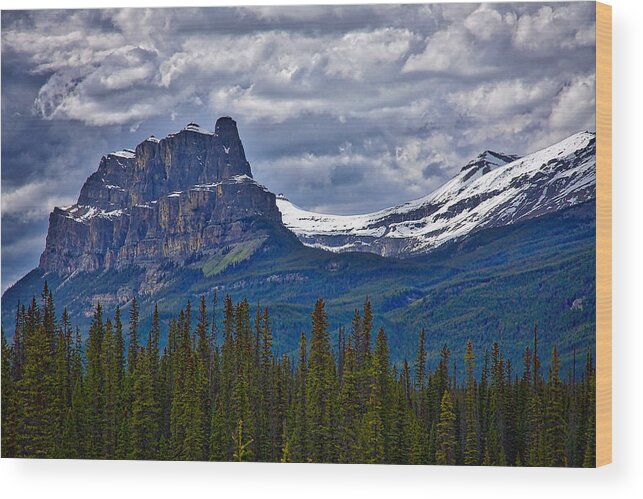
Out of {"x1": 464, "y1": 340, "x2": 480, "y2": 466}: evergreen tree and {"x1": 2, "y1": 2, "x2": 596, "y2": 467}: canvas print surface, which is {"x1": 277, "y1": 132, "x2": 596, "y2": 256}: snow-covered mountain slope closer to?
{"x1": 2, "y1": 2, "x2": 596, "y2": 467}: canvas print surface

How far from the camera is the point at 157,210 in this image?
2120cm

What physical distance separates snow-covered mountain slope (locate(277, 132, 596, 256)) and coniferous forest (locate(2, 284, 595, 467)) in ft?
3.57

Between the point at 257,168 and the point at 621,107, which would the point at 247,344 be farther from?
the point at 621,107

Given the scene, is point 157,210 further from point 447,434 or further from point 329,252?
point 447,434

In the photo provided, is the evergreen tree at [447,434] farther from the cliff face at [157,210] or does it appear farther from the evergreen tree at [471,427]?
the cliff face at [157,210]

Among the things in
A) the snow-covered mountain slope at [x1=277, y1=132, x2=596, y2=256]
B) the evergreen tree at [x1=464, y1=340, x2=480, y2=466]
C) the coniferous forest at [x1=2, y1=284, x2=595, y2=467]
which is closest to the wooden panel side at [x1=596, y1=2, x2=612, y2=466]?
the coniferous forest at [x1=2, y1=284, x2=595, y2=467]

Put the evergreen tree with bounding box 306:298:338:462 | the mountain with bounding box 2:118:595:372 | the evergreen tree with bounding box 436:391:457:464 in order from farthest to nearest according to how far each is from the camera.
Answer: the evergreen tree with bounding box 306:298:338:462, the evergreen tree with bounding box 436:391:457:464, the mountain with bounding box 2:118:595:372

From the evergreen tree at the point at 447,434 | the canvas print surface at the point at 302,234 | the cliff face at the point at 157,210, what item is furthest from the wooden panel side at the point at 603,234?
the cliff face at the point at 157,210

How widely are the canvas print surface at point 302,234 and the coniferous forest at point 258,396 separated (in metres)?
0.03

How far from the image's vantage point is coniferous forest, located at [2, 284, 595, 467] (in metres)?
19.8

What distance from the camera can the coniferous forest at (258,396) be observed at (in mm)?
19750

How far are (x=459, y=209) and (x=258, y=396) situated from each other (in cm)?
414

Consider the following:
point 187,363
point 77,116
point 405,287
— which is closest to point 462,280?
point 405,287

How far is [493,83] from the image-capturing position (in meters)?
19.6
